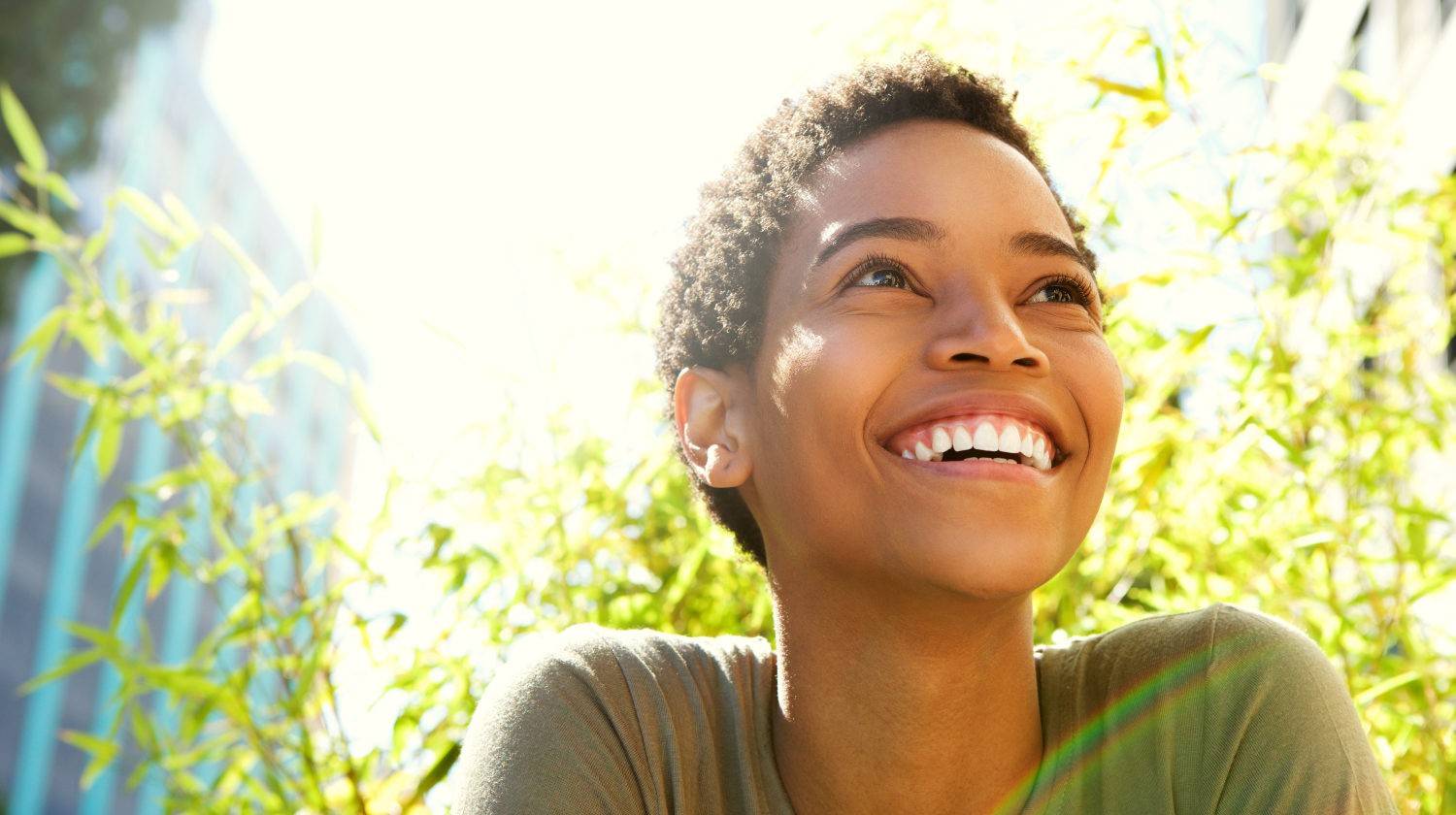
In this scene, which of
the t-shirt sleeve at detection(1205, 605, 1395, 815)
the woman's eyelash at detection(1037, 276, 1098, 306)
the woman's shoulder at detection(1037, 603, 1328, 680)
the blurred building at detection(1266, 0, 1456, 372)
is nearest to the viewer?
the t-shirt sleeve at detection(1205, 605, 1395, 815)

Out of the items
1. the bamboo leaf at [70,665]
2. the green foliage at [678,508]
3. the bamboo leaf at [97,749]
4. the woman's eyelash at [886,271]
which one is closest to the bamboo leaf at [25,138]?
the green foliage at [678,508]

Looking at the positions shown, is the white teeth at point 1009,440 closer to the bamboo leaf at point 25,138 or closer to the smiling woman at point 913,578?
the smiling woman at point 913,578

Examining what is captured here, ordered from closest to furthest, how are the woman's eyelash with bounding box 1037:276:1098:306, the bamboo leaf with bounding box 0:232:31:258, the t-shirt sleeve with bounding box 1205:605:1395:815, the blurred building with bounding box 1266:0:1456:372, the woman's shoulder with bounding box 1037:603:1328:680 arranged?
the t-shirt sleeve with bounding box 1205:605:1395:815 → the woman's shoulder with bounding box 1037:603:1328:680 → the woman's eyelash with bounding box 1037:276:1098:306 → the bamboo leaf with bounding box 0:232:31:258 → the blurred building with bounding box 1266:0:1456:372

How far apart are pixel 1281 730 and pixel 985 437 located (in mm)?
394

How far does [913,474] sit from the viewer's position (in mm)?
1325

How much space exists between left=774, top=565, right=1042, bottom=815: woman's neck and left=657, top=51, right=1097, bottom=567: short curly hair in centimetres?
32

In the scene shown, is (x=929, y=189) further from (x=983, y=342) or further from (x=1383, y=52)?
(x=1383, y=52)

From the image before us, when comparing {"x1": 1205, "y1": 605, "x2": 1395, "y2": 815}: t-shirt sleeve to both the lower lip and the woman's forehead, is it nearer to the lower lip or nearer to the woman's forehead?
the lower lip

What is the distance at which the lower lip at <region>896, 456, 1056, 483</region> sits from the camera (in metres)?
1.31

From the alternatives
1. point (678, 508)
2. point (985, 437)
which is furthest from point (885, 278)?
point (678, 508)

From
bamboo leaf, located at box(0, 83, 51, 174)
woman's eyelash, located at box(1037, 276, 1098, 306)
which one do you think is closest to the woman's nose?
woman's eyelash, located at box(1037, 276, 1098, 306)

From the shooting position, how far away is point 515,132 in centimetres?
232

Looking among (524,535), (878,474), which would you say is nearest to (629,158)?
(524,535)

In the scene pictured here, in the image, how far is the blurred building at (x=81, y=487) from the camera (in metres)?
27.0
